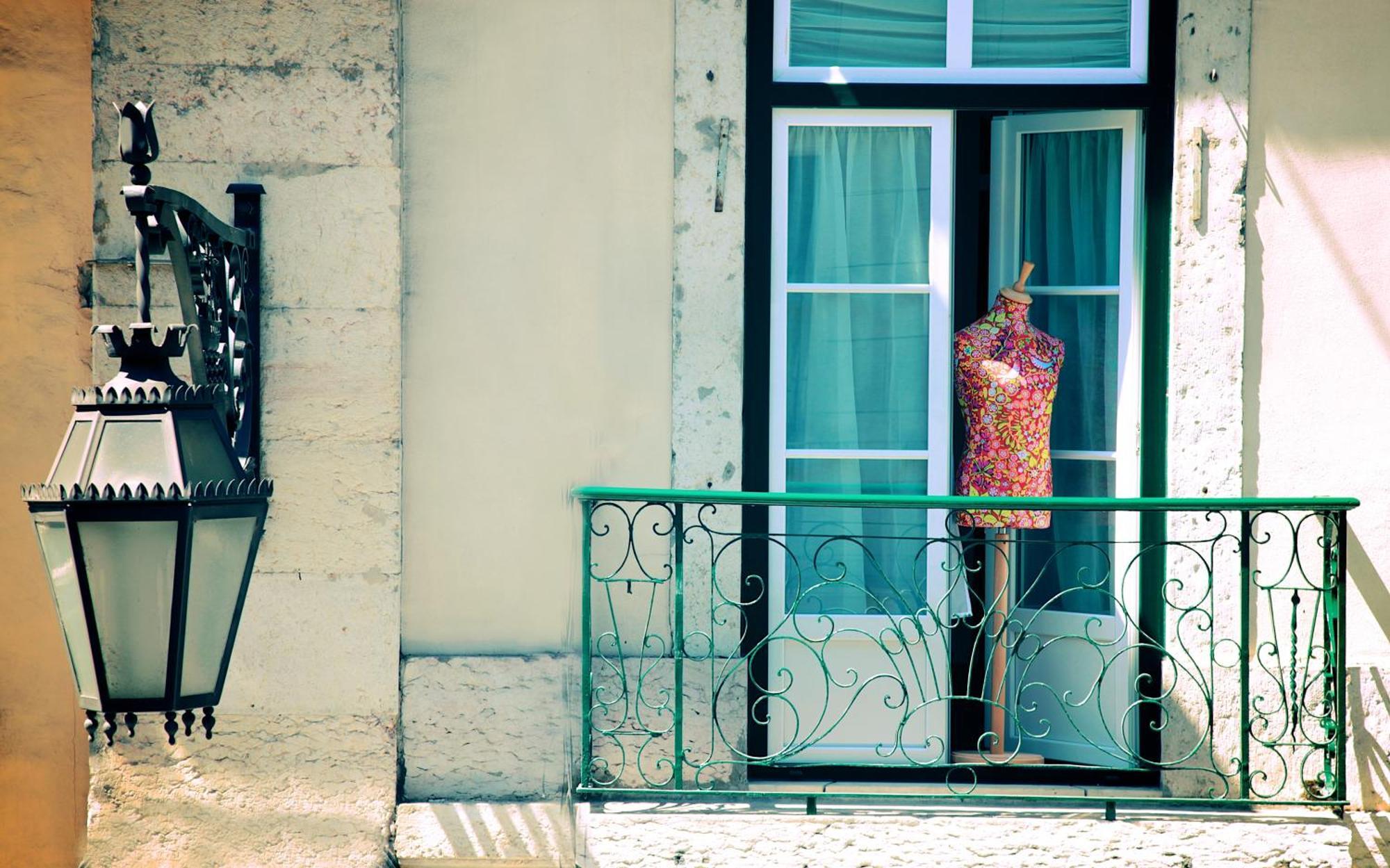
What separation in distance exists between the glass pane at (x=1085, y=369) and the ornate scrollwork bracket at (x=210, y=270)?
2595 millimetres

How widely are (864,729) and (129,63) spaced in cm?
310

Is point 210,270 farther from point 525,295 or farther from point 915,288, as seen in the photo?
point 915,288

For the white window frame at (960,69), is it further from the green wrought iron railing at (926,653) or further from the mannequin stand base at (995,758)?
the mannequin stand base at (995,758)

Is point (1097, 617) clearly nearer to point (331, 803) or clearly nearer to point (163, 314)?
point (331, 803)

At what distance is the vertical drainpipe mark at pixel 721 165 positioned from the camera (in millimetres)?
4129

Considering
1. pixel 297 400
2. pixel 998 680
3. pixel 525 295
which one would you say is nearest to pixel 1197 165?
pixel 998 680

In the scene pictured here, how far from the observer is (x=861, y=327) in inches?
170

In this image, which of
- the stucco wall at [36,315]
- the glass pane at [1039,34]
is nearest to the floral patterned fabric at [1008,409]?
the glass pane at [1039,34]

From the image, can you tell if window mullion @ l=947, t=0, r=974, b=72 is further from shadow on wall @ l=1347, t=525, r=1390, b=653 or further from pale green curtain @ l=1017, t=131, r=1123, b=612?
shadow on wall @ l=1347, t=525, r=1390, b=653

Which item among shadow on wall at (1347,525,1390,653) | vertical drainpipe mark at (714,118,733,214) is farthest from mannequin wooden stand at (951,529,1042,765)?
vertical drainpipe mark at (714,118,733,214)

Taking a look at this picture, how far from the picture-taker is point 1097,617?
425 cm

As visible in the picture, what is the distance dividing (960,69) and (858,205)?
0.55 metres

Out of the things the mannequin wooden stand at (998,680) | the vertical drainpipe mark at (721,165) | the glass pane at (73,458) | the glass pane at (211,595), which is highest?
the vertical drainpipe mark at (721,165)

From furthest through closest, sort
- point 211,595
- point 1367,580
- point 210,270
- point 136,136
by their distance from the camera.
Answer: point 1367,580, point 210,270, point 136,136, point 211,595
